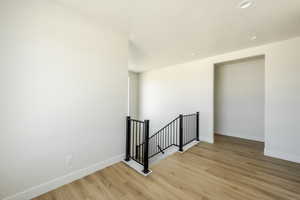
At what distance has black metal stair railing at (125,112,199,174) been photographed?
233 centimetres

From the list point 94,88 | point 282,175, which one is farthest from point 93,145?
point 282,175

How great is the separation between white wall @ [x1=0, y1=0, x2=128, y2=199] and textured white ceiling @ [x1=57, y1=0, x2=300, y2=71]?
47 centimetres

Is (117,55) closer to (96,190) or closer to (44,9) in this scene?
(44,9)

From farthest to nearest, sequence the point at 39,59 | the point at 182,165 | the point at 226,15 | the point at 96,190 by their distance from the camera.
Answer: the point at 182,165 < the point at 226,15 < the point at 96,190 < the point at 39,59

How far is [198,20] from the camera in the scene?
2.15 metres

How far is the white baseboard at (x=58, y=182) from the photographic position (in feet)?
5.26

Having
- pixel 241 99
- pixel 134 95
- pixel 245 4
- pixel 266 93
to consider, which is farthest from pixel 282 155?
pixel 134 95

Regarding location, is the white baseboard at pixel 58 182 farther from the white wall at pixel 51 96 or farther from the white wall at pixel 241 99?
the white wall at pixel 241 99

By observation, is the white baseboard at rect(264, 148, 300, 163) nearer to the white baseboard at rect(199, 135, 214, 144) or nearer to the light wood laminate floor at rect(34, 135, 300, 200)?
the light wood laminate floor at rect(34, 135, 300, 200)

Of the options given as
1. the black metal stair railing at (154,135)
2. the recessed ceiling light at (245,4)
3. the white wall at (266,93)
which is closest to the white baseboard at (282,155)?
the white wall at (266,93)

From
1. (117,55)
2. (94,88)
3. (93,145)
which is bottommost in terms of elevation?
(93,145)

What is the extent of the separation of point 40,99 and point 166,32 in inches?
96.2

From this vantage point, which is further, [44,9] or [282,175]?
[282,175]

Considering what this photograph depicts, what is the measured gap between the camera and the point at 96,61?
2291 millimetres
